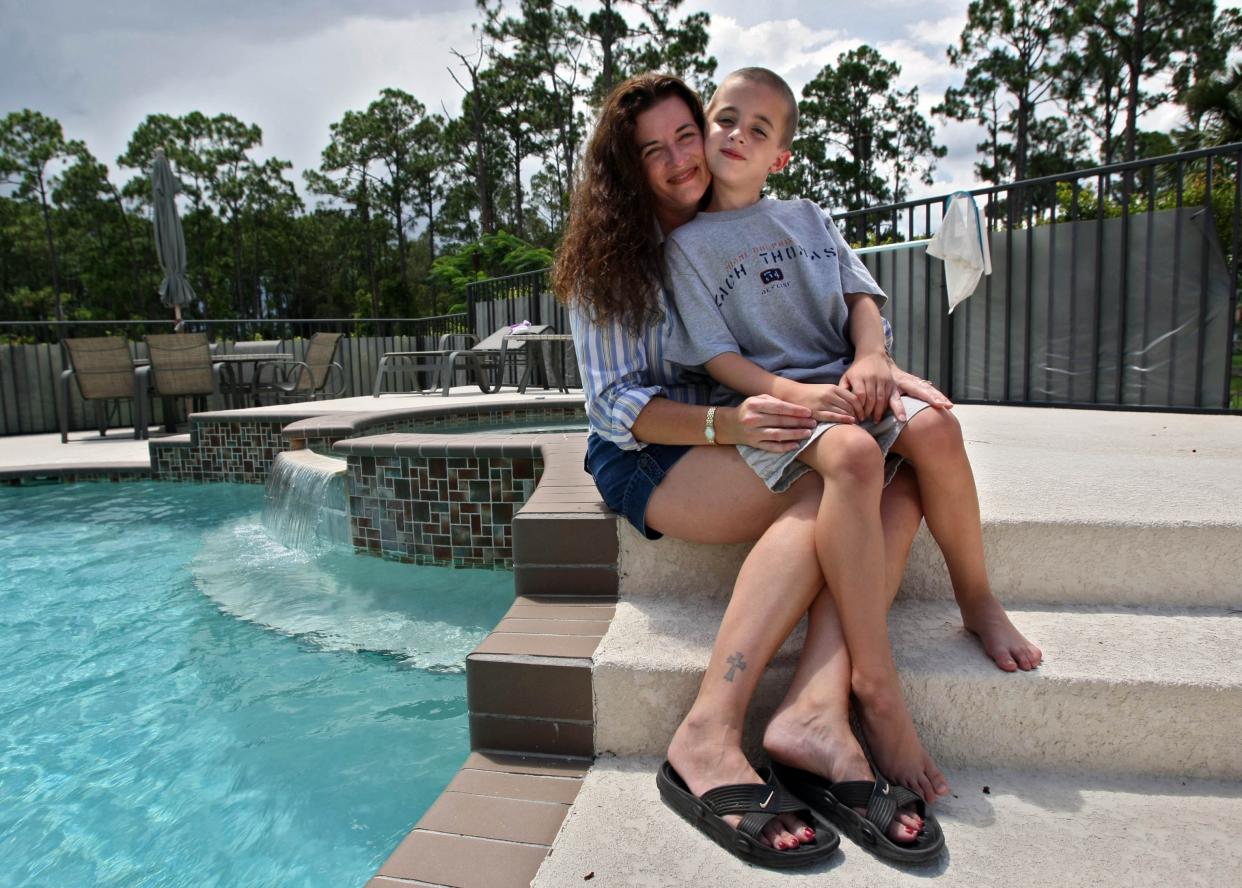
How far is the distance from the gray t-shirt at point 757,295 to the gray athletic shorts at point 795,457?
7.6 inches

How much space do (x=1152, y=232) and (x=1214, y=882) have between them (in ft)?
15.3

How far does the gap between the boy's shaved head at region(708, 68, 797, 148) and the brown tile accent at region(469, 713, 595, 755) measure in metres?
1.29

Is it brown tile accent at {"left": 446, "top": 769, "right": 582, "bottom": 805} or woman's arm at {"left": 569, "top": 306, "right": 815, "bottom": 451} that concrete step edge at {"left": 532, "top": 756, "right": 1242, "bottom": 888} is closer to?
brown tile accent at {"left": 446, "top": 769, "right": 582, "bottom": 805}

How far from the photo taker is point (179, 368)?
24.5ft

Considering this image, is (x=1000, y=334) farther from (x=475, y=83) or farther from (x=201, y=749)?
(x=475, y=83)

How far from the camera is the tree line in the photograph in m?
20.8

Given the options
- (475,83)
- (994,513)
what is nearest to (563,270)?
(994,513)

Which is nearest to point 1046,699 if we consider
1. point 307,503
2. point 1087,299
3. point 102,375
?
point 307,503

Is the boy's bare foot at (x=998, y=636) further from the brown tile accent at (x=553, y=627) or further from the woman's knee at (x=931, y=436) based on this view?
the brown tile accent at (x=553, y=627)

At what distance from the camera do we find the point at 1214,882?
0.94 m

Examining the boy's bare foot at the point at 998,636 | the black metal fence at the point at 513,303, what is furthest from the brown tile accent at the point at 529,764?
the black metal fence at the point at 513,303

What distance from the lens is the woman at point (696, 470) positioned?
3.78 feet

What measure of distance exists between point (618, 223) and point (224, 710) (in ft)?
5.85

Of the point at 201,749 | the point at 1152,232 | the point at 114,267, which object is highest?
the point at 114,267
